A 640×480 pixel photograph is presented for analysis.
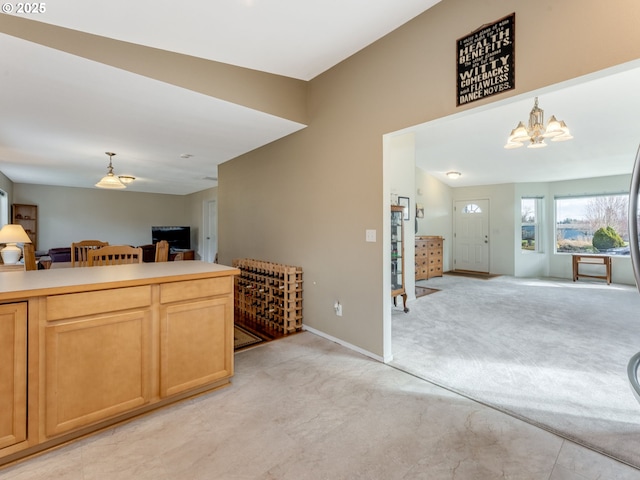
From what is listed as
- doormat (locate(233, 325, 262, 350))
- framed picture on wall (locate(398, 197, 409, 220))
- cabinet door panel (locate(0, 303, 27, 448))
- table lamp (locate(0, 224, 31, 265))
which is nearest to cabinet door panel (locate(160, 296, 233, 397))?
cabinet door panel (locate(0, 303, 27, 448))

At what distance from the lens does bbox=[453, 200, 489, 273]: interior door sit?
784cm

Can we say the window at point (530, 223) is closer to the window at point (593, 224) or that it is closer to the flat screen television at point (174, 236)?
the window at point (593, 224)

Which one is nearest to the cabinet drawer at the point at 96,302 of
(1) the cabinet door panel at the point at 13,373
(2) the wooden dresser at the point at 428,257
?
(1) the cabinet door panel at the point at 13,373

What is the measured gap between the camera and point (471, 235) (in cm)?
809

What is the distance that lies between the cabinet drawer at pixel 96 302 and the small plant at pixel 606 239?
8529 millimetres

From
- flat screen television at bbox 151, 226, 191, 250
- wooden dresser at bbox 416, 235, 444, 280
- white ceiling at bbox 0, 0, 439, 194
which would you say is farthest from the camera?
flat screen television at bbox 151, 226, 191, 250

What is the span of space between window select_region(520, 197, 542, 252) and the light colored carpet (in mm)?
2420

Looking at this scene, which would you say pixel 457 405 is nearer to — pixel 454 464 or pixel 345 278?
pixel 454 464

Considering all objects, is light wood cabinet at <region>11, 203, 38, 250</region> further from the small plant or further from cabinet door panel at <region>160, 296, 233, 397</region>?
the small plant

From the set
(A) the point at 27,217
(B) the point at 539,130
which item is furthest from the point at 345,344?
(A) the point at 27,217

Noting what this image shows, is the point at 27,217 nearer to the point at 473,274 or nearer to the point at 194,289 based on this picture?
the point at 194,289

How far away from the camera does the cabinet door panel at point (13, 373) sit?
56.5 inches

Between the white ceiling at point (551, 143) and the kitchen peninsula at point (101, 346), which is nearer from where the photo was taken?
the kitchen peninsula at point (101, 346)

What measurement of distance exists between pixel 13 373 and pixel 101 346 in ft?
1.15
